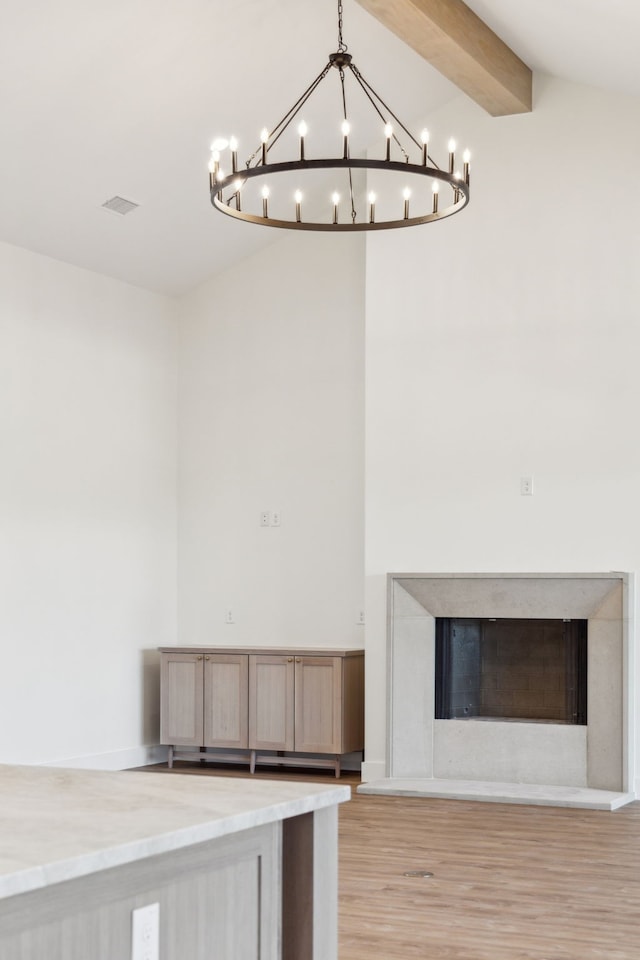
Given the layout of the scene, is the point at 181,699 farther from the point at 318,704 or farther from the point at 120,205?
the point at 120,205

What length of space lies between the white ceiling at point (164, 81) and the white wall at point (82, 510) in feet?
1.65

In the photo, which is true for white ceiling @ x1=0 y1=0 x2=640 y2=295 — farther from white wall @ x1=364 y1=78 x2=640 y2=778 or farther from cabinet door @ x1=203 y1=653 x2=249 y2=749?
cabinet door @ x1=203 y1=653 x2=249 y2=749

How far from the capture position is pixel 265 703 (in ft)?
25.0

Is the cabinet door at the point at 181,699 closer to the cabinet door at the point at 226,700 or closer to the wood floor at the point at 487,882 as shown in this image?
the cabinet door at the point at 226,700

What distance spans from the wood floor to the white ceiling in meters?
3.80

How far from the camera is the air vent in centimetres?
708

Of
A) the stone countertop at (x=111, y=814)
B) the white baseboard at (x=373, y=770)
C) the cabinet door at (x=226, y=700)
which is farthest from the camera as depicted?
the cabinet door at (x=226, y=700)

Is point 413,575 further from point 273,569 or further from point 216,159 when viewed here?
point 216,159

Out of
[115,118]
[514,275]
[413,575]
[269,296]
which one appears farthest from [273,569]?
[115,118]

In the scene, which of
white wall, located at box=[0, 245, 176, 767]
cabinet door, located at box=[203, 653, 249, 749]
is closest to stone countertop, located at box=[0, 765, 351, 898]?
white wall, located at box=[0, 245, 176, 767]

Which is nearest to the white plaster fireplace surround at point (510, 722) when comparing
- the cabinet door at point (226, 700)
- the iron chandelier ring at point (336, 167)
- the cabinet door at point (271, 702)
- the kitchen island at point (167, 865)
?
the cabinet door at point (271, 702)

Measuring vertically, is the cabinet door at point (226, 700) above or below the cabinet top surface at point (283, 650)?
below

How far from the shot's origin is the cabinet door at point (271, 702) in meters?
7.55

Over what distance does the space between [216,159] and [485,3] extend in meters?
2.34
